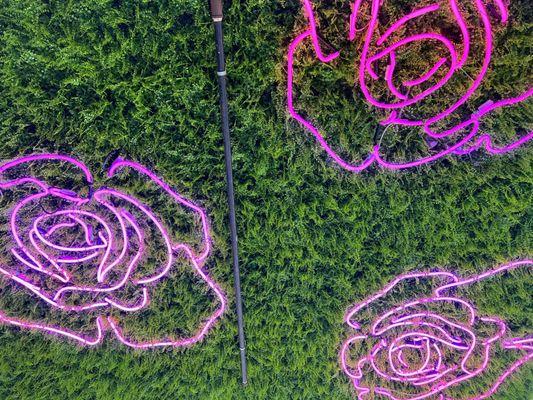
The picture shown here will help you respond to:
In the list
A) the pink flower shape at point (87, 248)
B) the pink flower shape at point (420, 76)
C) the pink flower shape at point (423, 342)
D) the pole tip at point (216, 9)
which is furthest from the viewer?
the pink flower shape at point (423, 342)

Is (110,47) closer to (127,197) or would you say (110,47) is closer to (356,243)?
(127,197)

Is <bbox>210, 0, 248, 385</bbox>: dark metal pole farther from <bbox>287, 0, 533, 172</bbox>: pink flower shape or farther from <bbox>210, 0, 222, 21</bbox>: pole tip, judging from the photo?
<bbox>287, 0, 533, 172</bbox>: pink flower shape

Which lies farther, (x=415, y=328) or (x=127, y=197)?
(x=415, y=328)

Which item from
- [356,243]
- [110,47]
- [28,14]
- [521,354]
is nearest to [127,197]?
[110,47]

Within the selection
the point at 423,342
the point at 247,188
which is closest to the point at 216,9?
the point at 247,188

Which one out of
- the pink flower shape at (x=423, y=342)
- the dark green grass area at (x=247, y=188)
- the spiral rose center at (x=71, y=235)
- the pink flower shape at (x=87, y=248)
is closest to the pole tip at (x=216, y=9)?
the dark green grass area at (x=247, y=188)

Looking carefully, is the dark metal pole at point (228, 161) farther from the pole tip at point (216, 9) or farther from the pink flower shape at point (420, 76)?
the pink flower shape at point (420, 76)
